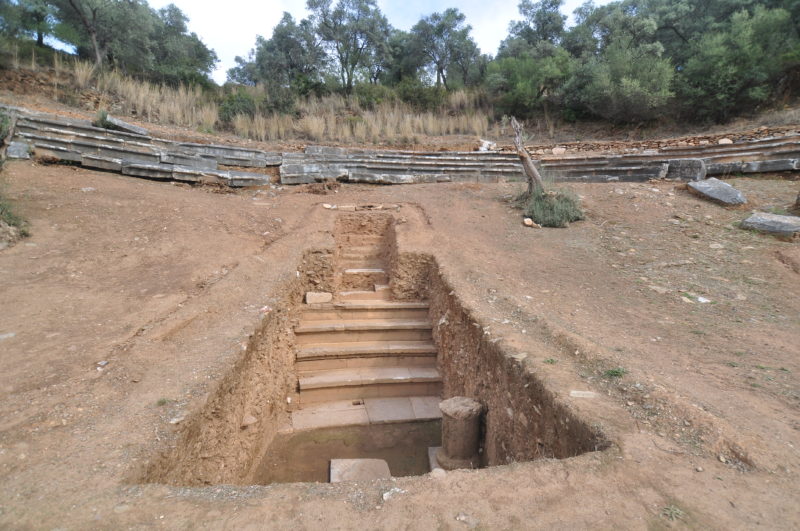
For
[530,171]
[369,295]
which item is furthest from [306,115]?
[369,295]

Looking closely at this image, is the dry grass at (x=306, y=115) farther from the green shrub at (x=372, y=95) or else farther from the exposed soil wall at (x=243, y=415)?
the exposed soil wall at (x=243, y=415)

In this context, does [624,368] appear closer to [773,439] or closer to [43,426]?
[773,439]

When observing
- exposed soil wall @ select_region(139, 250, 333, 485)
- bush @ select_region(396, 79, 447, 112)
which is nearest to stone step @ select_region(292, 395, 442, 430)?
exposed soil wall @ select_region(139, 250, 333, 485)

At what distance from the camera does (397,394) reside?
16.4 feet

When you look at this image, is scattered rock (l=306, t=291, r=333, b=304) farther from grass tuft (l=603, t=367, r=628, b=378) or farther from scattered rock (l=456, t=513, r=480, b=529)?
scattered rock (l=456, t=513, r=480, b=529)

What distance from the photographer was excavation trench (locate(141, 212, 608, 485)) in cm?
274

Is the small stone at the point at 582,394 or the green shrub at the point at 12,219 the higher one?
the green shrub at the point at 12,219

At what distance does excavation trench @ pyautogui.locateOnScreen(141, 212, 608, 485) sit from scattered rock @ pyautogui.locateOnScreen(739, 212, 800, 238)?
196 inches

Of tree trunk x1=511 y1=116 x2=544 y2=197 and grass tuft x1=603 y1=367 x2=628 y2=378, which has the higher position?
tree trunk x1=511 y1=116 x2=544 y2=197

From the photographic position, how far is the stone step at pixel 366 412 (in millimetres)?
4473

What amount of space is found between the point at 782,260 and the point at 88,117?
579 inches

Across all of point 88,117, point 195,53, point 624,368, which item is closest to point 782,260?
point 624,368

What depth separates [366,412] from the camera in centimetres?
465

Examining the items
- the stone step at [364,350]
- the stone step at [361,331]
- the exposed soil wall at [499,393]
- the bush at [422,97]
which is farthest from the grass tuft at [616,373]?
the bush at [422,97]
